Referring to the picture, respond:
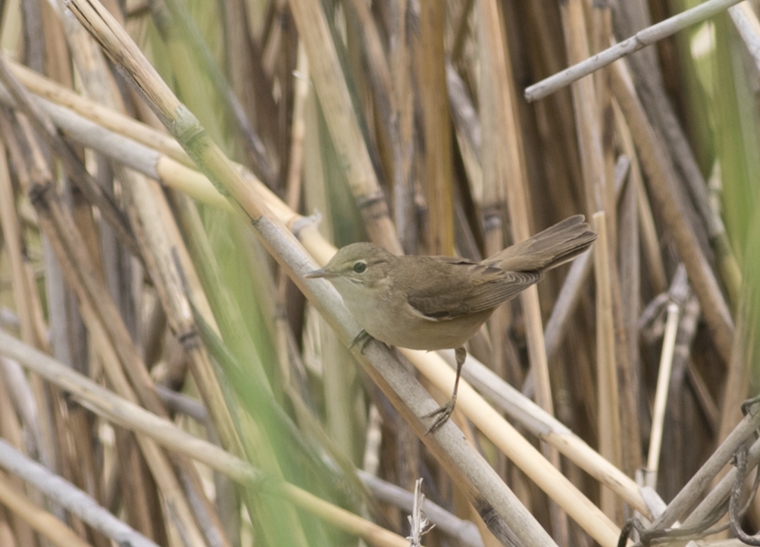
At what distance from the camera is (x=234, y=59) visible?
2061mm

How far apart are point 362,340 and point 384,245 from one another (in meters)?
0.31

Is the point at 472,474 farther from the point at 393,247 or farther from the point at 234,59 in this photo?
the point at 234,59

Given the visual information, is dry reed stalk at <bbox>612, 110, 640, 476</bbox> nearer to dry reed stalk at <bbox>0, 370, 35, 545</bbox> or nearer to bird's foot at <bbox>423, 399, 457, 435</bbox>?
bird's foot at <bbox>423, 399, 457, 435</bbox>

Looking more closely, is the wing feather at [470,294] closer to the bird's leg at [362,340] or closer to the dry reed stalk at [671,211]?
the bird's leg at [362,340]

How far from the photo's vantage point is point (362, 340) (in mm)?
1573

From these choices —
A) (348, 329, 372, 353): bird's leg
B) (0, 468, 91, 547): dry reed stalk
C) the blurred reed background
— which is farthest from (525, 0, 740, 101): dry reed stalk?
(0, 468, 91, 547): dry reed stalk

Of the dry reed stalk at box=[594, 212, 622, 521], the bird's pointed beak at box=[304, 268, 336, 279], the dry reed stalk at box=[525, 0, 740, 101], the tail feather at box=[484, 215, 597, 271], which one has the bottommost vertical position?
the dry reed stalk at box=[594, 212, 622, 521]

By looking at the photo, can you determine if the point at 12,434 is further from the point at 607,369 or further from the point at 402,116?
the point at 607,369

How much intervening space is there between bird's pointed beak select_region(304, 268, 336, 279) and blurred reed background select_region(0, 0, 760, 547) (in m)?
0.03

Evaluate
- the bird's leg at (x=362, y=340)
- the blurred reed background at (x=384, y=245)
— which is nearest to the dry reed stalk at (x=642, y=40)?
the blurred reed background at (x=384, y=245)

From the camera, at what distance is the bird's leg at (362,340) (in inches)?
60.2

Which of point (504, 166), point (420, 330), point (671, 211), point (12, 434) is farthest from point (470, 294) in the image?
point (12, 434)

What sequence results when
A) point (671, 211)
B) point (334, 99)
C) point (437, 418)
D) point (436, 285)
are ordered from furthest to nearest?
1. point (671, 211)
2. point (436, 285)
3. point (334, 99)
4. point (437, 418)

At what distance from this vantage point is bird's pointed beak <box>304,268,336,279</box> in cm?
138
